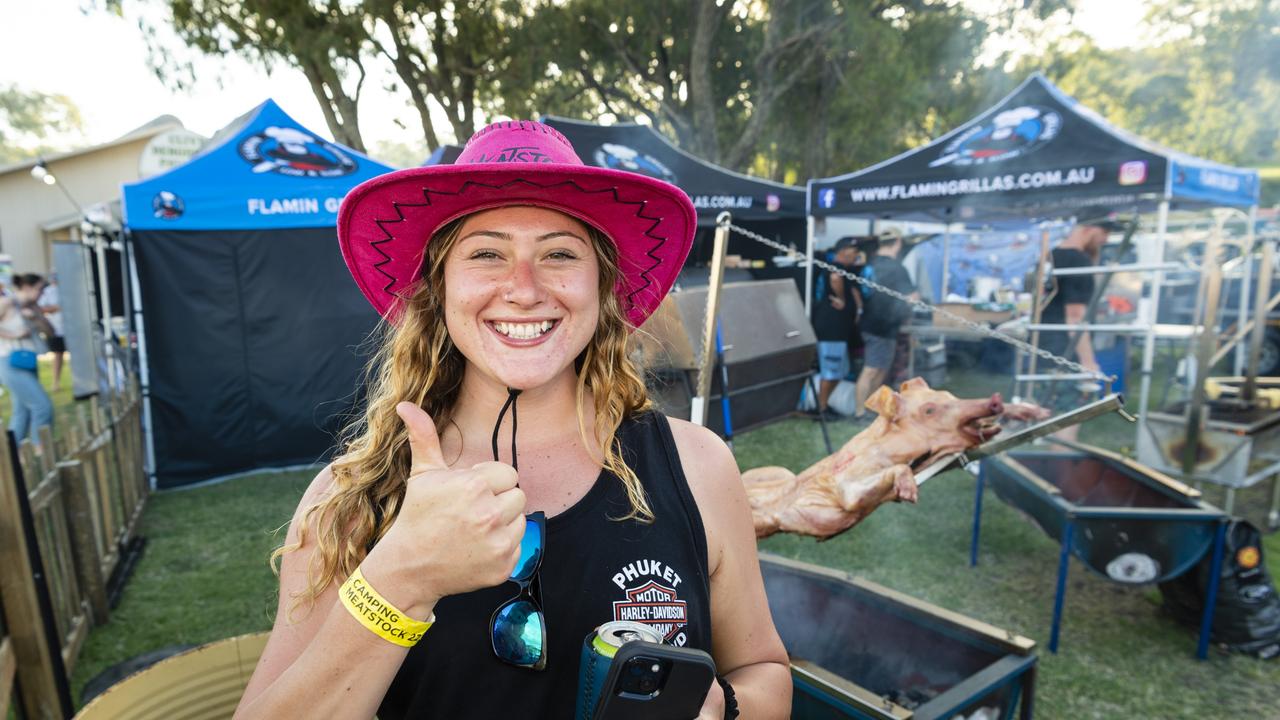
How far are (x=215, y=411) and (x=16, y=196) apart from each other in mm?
23003

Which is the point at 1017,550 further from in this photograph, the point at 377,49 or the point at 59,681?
the point at 377,49

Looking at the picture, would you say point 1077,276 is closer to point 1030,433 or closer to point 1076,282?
point 1076,282

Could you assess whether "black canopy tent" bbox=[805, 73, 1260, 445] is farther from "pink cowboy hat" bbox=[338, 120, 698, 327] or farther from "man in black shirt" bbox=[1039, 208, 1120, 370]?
"pink cowboy hat" bbox=[338, 120, 698, 327]

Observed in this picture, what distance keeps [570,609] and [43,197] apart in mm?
30082

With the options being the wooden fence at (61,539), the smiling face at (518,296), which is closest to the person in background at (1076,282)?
the smiling face at (518,296)

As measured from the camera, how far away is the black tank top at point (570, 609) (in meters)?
1.25

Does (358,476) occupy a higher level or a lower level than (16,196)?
lower

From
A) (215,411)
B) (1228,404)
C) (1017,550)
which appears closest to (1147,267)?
(1228,404)

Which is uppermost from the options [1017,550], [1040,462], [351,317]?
[351,317]

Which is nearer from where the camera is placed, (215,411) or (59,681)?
(59,681)

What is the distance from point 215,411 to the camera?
717cm

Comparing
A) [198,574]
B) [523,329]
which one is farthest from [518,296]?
[198,574]

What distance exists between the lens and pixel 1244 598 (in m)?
3.76

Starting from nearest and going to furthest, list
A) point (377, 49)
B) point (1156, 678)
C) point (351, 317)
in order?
point (1156, 678)
point (351, 317)
point (377, 49)
